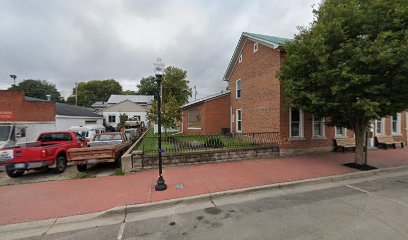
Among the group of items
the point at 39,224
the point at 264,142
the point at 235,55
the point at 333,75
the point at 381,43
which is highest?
the point at 235,55

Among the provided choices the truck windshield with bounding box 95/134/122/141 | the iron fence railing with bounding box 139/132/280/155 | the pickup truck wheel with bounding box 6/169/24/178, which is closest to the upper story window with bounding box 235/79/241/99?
the iron fence railing with bounding box 139/132/280/155

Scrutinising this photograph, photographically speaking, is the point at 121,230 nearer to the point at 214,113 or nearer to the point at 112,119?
the point at 214,113

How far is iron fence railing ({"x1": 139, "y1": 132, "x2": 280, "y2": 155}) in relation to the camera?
9.97 m

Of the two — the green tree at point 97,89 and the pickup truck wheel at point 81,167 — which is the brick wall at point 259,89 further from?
the green tree at point 97,89

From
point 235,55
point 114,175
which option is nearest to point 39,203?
point 114,175

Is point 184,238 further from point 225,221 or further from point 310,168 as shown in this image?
point 310,168

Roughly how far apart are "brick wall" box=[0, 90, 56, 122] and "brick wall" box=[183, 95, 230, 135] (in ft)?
52.4

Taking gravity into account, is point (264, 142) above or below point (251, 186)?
above

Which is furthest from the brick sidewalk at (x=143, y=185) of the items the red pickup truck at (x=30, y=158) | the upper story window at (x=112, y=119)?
the upper story window at (x=112, y=119)

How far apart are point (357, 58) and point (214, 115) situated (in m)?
11.6

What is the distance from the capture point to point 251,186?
6707 millimetres

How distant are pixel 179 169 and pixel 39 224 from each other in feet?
16.2

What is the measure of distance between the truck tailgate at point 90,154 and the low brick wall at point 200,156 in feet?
3.26

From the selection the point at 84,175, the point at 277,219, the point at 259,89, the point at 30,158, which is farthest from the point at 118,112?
the point at 277,219
